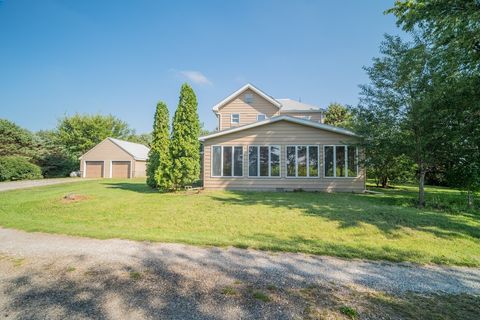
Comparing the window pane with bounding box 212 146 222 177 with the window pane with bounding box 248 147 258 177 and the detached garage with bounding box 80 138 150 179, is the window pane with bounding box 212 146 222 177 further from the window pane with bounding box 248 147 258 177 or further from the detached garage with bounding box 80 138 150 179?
the detached garage with bounding box 80 138 150 179

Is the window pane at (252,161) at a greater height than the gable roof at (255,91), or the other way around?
the gable roof at (255,91)

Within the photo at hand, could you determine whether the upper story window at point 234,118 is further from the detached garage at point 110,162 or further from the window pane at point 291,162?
the detached garage at point 110,162

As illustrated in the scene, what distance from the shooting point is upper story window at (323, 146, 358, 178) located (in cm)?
1316

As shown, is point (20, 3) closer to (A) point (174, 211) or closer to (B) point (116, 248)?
(A) point (174, 211)

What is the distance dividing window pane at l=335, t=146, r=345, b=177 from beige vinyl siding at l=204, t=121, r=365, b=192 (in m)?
0.29

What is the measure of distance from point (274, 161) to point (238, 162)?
7.01ft

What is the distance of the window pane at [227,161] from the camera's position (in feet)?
45.7

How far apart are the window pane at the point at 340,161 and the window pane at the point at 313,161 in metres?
1.13

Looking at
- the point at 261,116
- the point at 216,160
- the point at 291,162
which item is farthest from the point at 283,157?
the point at 261,116

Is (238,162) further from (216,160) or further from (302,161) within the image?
(302,161)

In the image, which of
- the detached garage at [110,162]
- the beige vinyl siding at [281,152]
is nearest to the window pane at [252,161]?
the beige vinyl siding at [281,152]

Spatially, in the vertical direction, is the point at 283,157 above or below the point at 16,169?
above

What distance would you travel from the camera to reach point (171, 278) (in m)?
→ 3.41

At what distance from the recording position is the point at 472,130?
870 centimetres
